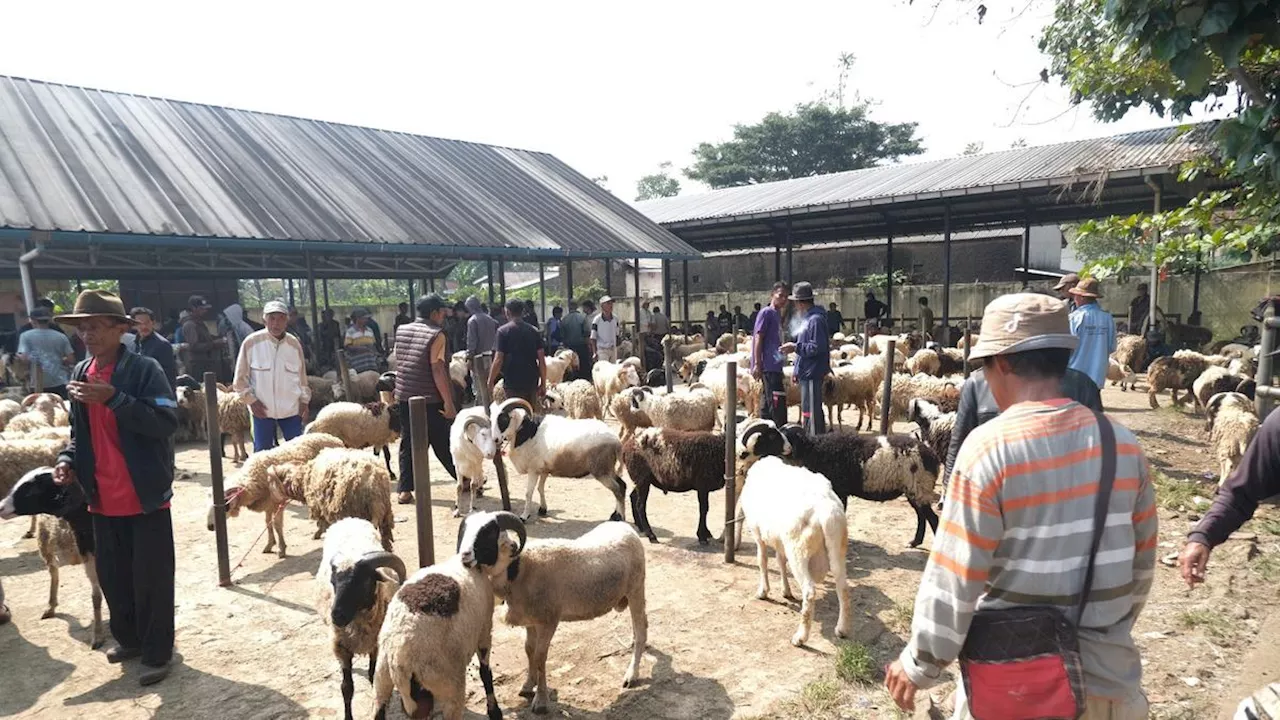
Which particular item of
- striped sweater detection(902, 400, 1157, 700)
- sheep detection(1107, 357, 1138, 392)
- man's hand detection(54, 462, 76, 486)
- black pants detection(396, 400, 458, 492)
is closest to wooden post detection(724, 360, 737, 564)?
→ black pants detection(396, 400, 458, 492)

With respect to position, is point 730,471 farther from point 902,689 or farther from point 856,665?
point 902,689

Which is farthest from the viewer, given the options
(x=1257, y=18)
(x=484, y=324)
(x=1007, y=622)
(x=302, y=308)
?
(x=302, y=308)

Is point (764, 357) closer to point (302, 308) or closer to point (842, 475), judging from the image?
point (842, 475)

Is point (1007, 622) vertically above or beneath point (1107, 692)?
above

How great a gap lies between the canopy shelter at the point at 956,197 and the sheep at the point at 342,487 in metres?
13.1

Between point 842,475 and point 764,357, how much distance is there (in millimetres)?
2233

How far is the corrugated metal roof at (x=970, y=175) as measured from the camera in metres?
13.9

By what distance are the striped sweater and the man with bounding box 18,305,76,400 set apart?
396 inches

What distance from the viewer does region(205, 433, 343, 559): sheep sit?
5.38 meters

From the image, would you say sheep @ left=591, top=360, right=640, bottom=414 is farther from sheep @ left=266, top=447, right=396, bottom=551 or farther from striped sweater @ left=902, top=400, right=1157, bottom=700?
striped sweater @ left=902, top=400, right=1157, bottom=700

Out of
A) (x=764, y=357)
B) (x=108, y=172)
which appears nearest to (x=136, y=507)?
(x=764, y=357)

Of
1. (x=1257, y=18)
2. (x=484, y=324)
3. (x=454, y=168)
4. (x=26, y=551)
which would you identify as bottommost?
(x=26, y=551)

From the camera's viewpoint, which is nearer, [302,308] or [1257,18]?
[1257,18]

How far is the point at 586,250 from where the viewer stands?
16.1m
